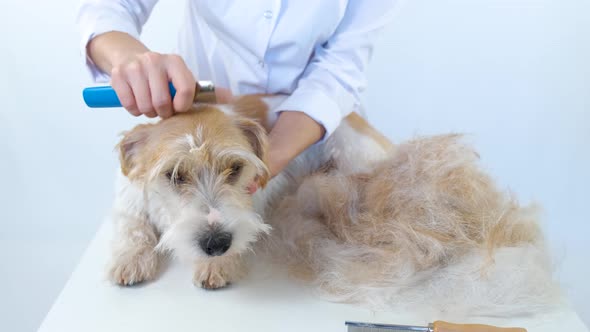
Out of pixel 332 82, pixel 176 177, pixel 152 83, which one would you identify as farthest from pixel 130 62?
pixel 332 82

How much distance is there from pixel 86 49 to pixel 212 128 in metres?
0.36

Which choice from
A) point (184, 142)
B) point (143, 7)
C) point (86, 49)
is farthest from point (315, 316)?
point (143, 7)

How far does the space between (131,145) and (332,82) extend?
51 cm

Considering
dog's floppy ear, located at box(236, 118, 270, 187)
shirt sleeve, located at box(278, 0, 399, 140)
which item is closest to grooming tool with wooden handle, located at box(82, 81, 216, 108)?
dog's floppy ear, located at box(236, 118, 270, 187)

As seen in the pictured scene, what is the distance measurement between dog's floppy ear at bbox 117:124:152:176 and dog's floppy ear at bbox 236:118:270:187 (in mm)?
164

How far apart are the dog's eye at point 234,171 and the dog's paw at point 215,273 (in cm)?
13

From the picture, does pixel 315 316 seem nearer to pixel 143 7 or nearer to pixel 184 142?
pixel 184 142

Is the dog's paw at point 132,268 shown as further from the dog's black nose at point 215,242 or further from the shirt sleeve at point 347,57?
the shirt sleeve at point 347,57

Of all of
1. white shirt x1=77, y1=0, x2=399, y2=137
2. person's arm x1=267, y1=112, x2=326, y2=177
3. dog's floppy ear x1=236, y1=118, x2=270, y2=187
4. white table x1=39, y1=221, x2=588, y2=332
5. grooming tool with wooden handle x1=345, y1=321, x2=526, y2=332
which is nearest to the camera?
grooming tool with wooden handle x1=345, y1=321, x2=526, y2=332

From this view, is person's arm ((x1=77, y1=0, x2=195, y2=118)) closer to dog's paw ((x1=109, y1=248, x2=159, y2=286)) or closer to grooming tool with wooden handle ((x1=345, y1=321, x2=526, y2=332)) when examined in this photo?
dog's paw ((x1=109, y1=248, x2=159, y2=286))

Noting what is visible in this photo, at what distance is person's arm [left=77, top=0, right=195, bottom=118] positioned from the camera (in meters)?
1.03

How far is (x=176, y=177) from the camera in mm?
1090

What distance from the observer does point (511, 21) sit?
219 cm

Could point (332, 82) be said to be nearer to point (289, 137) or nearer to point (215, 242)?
point (289, 137)
